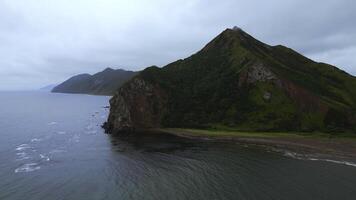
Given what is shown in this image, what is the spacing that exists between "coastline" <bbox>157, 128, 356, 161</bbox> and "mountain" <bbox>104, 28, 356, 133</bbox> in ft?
28.7

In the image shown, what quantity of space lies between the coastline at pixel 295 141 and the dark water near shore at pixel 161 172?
8.10m

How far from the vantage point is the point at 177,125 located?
457 feet

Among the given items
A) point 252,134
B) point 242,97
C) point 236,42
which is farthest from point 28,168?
point 236,42

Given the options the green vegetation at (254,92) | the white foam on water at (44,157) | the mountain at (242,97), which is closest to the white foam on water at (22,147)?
the white foam on water at (44,157)

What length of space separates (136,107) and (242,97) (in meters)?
47.6

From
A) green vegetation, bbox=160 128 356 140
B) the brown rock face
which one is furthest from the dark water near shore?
the brown rock face

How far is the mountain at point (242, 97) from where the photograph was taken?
129625mm

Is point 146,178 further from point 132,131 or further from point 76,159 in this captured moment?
point 132,131

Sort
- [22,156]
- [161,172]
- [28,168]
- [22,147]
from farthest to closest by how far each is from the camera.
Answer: [22,147] → [22,156] → [28,168] → [161,172]

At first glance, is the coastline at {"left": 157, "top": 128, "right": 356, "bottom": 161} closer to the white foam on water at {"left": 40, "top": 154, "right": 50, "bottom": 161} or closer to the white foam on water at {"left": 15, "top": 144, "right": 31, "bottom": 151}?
the white foam on water at {"left": 15, "top": 144, "right": 31, "bottom": 151}

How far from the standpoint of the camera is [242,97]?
480 feet

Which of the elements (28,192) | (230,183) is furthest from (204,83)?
(28,192)

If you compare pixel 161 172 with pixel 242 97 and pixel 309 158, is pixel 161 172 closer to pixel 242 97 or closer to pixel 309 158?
pixel 309 158

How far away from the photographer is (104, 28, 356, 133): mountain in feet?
425
